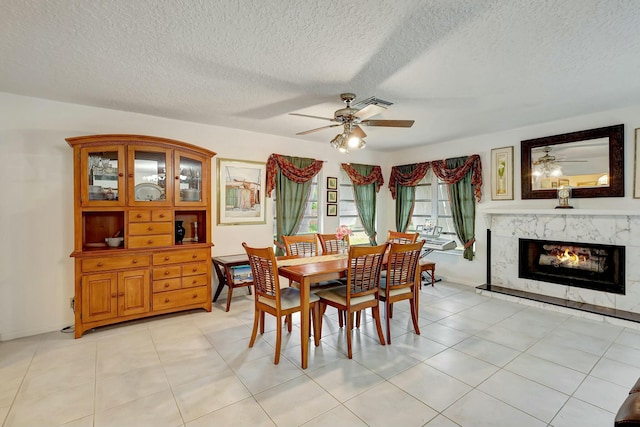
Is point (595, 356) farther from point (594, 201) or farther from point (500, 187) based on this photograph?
point (500, 187)

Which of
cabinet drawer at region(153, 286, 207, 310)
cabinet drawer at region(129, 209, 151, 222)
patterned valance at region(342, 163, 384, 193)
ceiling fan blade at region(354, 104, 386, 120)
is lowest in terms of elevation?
cabinet drawer at region(153, 286, 207, 310)

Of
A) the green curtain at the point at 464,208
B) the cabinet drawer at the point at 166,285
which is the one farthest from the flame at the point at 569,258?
the cabinet drawer at the point at 166,285

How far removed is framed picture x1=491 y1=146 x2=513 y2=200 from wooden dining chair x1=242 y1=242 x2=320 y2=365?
355cm

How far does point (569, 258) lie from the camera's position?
4191 millimetres

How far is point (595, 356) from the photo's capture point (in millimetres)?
2701

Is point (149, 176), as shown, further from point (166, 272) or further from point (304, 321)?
point (304, 321)

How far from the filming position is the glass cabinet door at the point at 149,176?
336 centimetres

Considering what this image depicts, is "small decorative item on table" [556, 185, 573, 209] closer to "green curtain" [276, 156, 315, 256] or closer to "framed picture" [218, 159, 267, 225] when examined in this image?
"green curtain" [276, 156, 315, 256]

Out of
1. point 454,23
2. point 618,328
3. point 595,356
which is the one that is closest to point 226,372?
point 454,23

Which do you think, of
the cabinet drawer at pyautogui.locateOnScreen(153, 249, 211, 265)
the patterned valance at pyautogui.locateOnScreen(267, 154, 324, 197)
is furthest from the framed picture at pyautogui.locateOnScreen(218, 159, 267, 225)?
the cabinet drawer at pyautogui.locateOnScreen(153, 249, 211, 265)

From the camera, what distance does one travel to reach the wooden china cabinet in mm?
3146

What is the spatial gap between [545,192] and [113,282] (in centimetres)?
556

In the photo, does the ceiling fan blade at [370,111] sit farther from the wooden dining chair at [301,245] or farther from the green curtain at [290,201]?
the green curtain at [290,201]

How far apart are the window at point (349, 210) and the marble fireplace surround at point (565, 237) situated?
222cm
